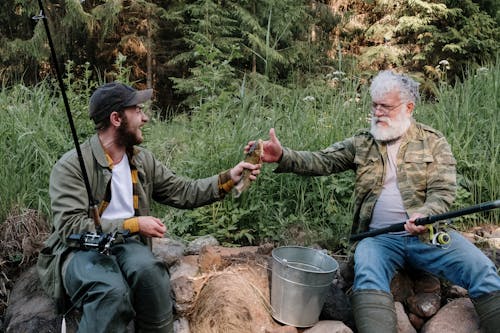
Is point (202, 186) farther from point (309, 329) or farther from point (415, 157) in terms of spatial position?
point (415, 157)

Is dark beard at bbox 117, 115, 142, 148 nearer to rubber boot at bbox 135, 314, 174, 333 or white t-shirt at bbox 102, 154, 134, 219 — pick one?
white t-shirt at bbox 102, 154, 134, 219

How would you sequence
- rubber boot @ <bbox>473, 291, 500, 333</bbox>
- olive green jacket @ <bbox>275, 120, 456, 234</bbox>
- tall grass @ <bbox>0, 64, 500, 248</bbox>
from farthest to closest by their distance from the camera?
tall grass @ <bbox>0, 64, 500, 248</bbox> → olive green jacket @ <bbox>275, 120, 456, 234</bbox> → rubber boot @ <bbox>473, 291, 500, 333</bbox>

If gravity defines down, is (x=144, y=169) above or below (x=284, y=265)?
above

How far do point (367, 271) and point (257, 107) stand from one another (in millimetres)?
2440

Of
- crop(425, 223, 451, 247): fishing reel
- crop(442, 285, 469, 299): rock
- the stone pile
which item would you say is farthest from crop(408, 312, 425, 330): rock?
crop(425, 223, 451, 247): fishing reel

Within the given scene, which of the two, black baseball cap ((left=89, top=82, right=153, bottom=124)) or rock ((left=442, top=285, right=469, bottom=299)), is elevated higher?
black baseball cap ((left=89, top=82, right=153, bottom=124))

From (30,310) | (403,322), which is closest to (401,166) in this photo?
(403,322)

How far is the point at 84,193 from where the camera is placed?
270cm

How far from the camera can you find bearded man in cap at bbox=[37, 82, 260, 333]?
2.42m

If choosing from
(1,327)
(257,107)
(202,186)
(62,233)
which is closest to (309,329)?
(202,186)

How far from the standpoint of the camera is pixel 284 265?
287 centimetres

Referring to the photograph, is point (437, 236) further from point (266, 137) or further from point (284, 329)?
point (266, 137)

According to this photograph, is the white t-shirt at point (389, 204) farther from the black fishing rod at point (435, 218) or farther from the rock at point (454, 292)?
the rock at point (454, 292)

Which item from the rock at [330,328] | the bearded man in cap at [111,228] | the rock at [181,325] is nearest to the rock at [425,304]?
the rock at [330,328]
